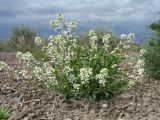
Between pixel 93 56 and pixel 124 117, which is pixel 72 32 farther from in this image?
pixel 124 117

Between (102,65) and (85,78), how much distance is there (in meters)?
0.86

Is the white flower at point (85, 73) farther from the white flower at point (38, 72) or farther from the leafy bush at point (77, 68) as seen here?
the white flower at point (38, 72)

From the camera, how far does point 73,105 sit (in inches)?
336

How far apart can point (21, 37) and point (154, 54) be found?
8.06 m

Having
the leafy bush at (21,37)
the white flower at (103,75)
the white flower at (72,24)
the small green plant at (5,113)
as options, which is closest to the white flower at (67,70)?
the white flower at (103,75)

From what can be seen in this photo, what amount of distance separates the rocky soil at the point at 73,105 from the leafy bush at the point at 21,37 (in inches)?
282

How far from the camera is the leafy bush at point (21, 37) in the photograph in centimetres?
1673

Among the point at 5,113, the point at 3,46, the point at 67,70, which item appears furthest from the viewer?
the point at 3,46

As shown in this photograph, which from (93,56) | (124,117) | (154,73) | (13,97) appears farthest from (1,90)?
(154,73)

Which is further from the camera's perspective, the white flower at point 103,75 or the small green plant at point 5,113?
the white flower at point 103,75

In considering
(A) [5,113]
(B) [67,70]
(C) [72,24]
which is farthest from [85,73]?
(A) [5,113]

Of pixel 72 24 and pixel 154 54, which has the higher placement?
pixel 72 24

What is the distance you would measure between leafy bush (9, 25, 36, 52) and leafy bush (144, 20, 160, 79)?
20.3ft

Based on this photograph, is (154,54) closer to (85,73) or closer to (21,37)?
(85,73)
